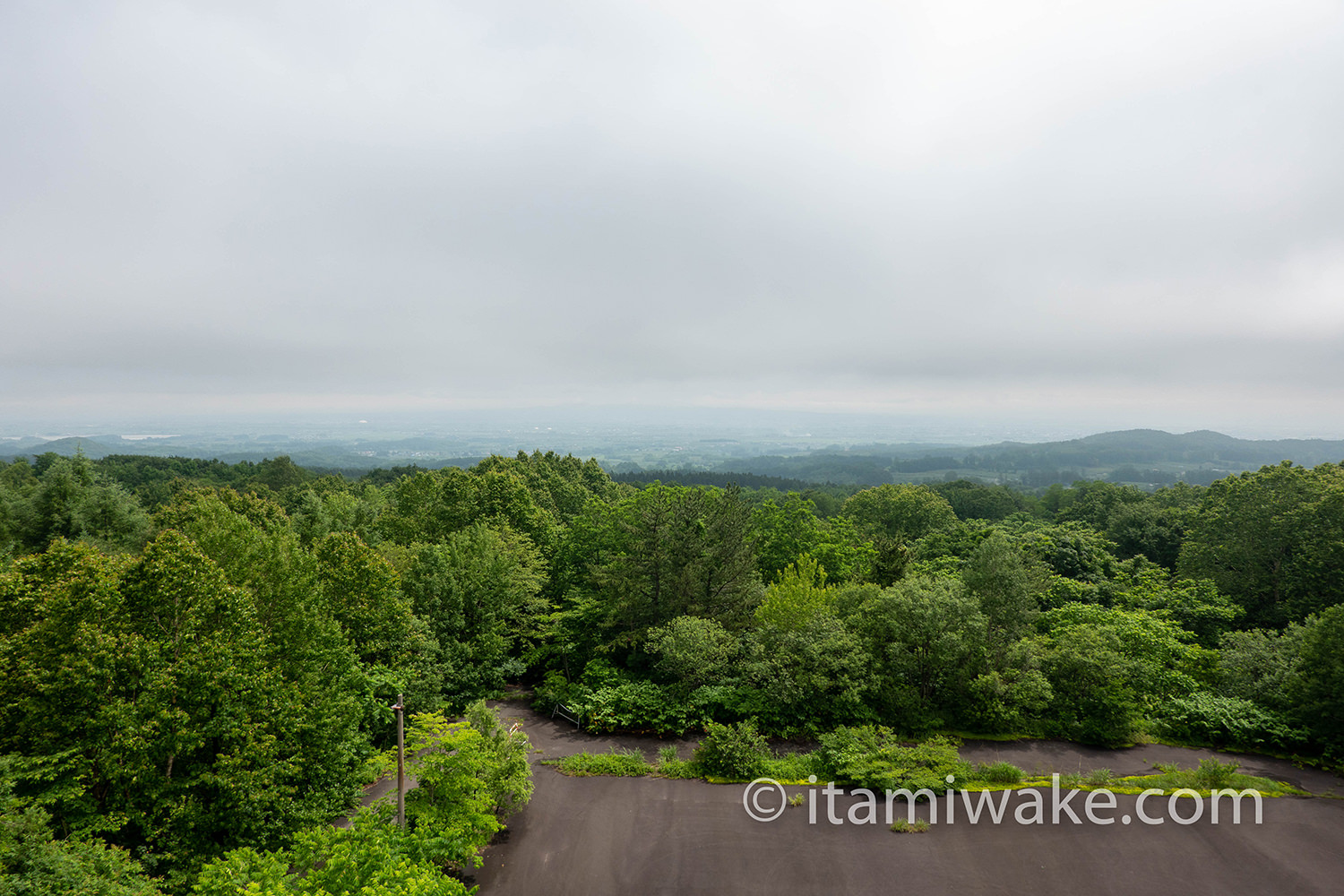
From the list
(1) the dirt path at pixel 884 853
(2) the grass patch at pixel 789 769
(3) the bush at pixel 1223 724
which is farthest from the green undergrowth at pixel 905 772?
(3) the bush at pixel 1223 724

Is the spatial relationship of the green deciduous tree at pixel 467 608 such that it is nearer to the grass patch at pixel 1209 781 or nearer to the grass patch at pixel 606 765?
the grass patch at pixel 606 765

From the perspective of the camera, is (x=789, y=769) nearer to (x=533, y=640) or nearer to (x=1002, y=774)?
(x=1002, y=774)

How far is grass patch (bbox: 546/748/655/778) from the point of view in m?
15.4

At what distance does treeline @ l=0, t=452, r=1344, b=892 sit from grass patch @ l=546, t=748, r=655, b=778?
2.13 m

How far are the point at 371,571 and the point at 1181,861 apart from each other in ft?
74.6

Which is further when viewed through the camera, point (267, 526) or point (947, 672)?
point (267, 526)

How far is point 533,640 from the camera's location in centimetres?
2548

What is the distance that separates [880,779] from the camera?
1358cm

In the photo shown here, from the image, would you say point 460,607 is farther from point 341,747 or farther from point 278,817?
point 278,817

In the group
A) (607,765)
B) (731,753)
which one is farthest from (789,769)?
(607,765)

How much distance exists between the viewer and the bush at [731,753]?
49.2 ft

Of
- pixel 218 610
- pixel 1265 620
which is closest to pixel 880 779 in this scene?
pixel 218 610

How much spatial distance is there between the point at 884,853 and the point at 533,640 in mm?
18056

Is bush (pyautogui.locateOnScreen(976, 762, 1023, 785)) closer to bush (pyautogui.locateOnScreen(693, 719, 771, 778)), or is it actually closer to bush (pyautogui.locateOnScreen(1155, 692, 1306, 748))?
bush (pyautogui.locateOnScreen(693, 719, 771, 778))
